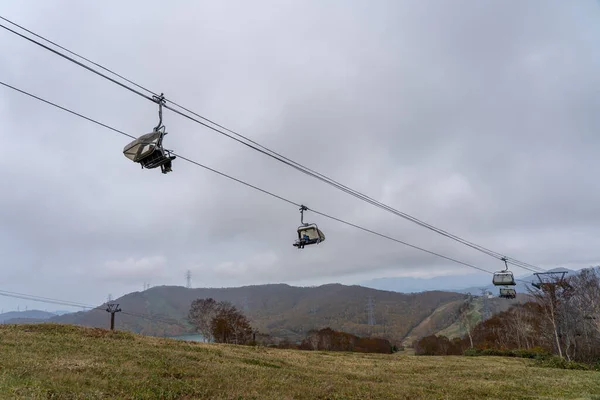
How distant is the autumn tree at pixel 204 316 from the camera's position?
109 metres

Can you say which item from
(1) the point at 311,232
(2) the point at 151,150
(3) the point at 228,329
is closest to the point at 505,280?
(1) the point at 311,232

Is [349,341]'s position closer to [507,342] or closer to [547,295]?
[507,342]

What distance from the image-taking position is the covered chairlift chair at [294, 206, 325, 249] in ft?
63.5

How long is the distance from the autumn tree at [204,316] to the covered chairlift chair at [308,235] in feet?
325

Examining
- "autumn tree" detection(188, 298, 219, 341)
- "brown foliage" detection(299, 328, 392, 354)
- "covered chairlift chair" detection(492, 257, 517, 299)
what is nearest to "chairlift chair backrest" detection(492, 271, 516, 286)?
"covered chairlift chair" detection(492, 257, 517, 299)

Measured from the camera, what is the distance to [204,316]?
11025 centimetres

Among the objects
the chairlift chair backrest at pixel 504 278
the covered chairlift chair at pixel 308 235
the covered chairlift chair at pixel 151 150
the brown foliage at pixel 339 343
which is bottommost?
the brown foliage at pixel 339 343

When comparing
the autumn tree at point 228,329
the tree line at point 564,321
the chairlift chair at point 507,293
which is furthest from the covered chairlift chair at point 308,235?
the autumn tree at point 228,329

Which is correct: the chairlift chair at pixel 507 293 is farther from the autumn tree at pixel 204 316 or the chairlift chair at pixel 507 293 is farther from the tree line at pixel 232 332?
the autumn tree at pixel 204 316

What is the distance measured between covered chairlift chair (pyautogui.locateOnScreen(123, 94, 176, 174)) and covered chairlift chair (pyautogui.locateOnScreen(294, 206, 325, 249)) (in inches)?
355

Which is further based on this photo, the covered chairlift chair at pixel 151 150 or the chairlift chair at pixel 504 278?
the chairlift chair at pixel 504 278

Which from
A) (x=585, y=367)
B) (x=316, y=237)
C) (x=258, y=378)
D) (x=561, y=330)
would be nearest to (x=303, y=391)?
(x=258, y=378)

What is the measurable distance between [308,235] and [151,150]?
1007cm

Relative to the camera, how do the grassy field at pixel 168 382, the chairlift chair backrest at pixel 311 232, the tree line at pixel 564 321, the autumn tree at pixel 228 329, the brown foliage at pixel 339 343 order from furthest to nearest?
the brown foliage at pixel 339 343 → the autumn tree at pixel 228 329 → the tree line at pixel 564 321 → the chairlift chair backrest at pixel 311 232 → the grassy field at pixel 168 382
